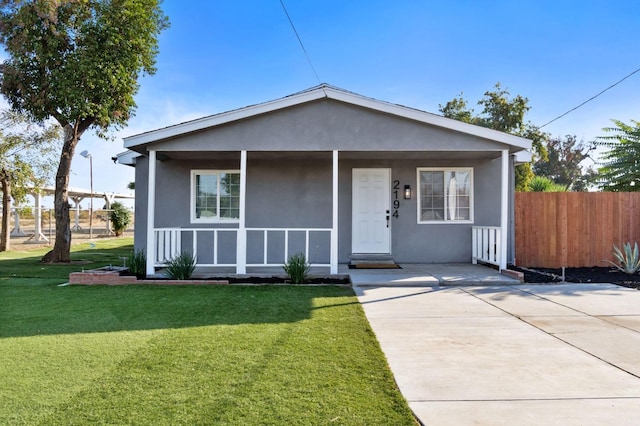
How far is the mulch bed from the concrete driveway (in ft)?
3.97

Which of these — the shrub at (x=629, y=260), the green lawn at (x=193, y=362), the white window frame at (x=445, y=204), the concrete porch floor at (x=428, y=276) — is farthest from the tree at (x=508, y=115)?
the green lawn at (x=193, y=362)

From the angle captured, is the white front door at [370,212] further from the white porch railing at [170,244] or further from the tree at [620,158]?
the tree at [620,158]

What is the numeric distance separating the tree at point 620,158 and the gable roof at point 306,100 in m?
7.15

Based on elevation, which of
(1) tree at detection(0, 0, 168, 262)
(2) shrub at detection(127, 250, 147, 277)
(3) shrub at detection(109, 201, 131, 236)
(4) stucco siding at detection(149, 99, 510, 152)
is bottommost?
(2) shrub at detection(127, 250, 147, 277)

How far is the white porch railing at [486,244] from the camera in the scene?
795cm

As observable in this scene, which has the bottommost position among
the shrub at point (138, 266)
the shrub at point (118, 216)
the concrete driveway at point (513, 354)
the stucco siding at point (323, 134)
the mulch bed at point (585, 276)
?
the concrete driveway at point (513, 354)

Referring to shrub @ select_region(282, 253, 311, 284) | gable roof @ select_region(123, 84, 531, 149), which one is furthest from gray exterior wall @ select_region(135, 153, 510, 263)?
shrub @ select_region(282, 253, 311, 284)

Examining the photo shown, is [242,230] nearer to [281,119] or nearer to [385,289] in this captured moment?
[281,119]

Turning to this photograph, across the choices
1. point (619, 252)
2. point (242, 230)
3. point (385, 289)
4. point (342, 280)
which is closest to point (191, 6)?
point (242, 230)

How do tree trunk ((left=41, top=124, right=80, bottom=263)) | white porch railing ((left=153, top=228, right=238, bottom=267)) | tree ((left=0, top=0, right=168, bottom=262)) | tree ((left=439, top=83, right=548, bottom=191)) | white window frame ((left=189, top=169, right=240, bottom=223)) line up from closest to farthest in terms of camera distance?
white porch railing ((left=153, top=228, right=238, bottom=267)) → white window frame ((left=189, top=169, right=240, bottom=223)) → tree ((left=0, top=0, right=168, bottom=262)) → tree trunk ((left=41, top=124, right=80, bottom=263)) → tree ((left=439, top=83, right=548, bottom=191))

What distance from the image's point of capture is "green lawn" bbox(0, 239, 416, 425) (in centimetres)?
251

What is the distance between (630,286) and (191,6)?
41.1 ft

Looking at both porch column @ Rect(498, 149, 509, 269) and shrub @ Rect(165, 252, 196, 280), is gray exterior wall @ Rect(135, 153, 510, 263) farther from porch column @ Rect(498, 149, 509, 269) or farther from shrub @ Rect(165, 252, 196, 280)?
shrub @ Rect(165, 252, 196, 280)

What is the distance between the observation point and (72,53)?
9812 millimetres
